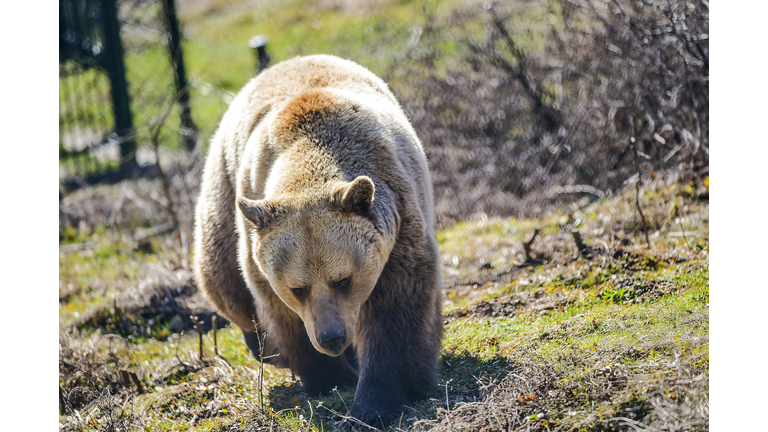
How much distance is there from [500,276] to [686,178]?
1899mm

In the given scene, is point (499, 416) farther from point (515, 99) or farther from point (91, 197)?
point (91, 197)

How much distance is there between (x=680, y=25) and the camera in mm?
6465

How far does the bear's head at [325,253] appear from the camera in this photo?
12.1ft

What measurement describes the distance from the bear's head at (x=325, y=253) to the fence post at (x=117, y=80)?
839 cm

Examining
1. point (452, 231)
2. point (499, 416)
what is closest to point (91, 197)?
point (452, 231)

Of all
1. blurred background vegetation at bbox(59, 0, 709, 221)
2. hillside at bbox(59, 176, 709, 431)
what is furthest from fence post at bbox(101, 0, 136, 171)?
hillside at bbox(59, 176, 709, 431)

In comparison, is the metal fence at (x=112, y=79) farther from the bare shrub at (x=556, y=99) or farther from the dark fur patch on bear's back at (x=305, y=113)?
the dark fur patch on bear's back at (x=305, y=113)

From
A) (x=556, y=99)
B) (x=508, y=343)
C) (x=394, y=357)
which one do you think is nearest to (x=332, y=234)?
(x=394, y=357)

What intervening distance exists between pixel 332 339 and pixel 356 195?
0.73m

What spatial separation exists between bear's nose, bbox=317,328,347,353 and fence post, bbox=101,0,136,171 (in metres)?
8.72

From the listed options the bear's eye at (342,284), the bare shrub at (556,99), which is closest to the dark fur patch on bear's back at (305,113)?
the bear's eye at (342,284)

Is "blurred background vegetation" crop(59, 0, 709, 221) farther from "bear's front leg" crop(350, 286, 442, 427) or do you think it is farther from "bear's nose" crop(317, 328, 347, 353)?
"bear's nose" crop(317, 328, 347, 353)

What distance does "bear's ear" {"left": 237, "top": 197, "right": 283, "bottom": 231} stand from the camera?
377 centimetres

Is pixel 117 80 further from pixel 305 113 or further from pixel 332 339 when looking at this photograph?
pixel 332 339
